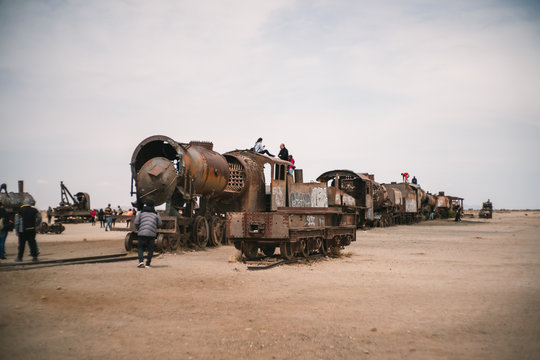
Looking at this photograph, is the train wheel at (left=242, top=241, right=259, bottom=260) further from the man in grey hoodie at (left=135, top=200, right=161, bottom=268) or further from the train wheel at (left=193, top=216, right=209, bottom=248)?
the train wheel at (left=193, top=216, right=209, bottom=248)

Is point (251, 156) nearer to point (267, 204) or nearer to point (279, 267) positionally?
point (267, 204)

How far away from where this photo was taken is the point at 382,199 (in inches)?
1329

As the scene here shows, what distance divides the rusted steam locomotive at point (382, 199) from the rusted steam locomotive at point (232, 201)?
8162 millimetres

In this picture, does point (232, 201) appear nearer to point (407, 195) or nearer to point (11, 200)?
point (11, 200)

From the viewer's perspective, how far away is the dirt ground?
16.9 feet

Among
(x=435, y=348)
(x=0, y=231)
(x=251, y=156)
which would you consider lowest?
(x=435, y=348)

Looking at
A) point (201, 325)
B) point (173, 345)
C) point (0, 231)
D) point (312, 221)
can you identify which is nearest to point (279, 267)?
point (312, 221)

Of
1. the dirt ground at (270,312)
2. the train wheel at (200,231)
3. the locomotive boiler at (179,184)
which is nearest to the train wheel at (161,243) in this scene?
the locomotive boiler at (179,184)

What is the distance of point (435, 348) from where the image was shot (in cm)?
519

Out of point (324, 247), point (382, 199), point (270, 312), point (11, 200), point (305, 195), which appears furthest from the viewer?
point (382, 199)

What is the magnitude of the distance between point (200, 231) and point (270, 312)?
1035 centimetres

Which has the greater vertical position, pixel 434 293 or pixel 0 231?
pixel 0 231

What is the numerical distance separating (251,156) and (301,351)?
44.9 feet

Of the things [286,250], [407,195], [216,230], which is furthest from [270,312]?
[407,195]
